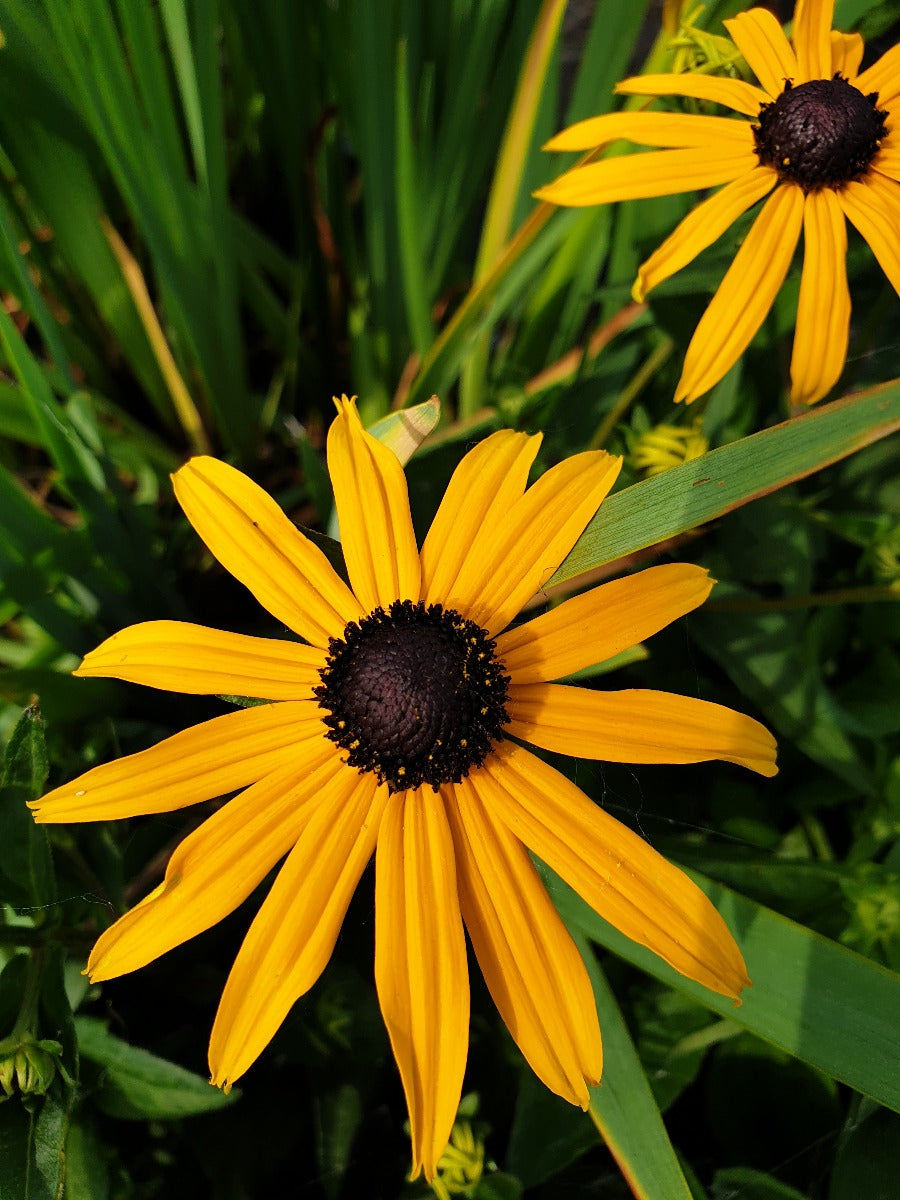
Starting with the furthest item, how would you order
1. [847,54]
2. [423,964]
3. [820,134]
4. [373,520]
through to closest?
[847,54] → [820,134] → [373,520] → [423,964]

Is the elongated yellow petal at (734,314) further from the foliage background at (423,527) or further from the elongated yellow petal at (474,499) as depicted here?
the elongated yellow petal at (474,499)

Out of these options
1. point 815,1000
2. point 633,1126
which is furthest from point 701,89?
point 633,1126

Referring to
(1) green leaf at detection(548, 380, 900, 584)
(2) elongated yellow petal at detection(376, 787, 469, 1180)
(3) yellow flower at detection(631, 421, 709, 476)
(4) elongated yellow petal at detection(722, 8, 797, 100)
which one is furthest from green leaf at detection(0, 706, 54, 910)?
(4) elongated yellow petal at detection(722, 8, 797, 100)

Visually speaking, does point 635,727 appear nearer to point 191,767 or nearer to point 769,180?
point 191,767

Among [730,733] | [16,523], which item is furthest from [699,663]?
[16,523]

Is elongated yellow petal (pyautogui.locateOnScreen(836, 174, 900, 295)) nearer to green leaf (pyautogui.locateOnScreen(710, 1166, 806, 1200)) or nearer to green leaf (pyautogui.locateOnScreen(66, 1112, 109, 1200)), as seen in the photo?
green leaf (pyautogui.locateOnScreen(710, 1166, 806, 1200))

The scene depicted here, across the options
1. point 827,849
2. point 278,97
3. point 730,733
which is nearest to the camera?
point 730,733

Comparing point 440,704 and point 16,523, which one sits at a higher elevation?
point 16,523

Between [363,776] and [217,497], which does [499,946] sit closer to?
[363,776]
